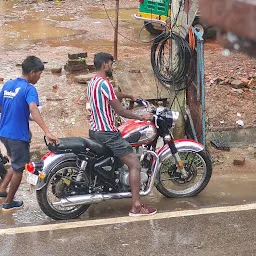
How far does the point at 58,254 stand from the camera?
443cm

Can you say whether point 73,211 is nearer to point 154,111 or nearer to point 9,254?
point 9,254

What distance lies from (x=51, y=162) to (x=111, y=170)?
67cm

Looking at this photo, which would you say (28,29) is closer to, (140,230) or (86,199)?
(86,199)

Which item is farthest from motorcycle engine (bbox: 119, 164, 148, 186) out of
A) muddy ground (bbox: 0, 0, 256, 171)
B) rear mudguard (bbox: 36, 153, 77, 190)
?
muddy ground (bbox: 0, 0, 256, 171)

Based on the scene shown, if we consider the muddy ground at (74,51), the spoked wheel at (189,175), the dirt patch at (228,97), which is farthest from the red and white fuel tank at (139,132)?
the dirt patch at (228,97)

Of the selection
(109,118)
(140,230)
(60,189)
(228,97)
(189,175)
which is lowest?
(228,97)

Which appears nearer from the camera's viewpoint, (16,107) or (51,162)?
(51,162)

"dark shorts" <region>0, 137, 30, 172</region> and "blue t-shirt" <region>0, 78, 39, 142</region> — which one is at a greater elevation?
"blue t-shirt" <region>0, 78, 39, 142</region>

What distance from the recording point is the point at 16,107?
16.2ft

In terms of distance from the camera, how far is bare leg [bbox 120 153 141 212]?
496cm

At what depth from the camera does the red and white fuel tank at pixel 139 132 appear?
16.9ft

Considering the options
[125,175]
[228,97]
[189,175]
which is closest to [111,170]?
[125,175]

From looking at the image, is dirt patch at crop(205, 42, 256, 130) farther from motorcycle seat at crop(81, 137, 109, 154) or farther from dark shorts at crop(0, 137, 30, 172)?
dark shorts at crop(0, 137, 30, 172)

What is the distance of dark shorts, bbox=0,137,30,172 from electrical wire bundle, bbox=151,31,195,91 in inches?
95.4
